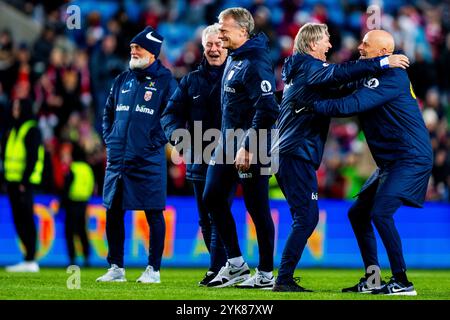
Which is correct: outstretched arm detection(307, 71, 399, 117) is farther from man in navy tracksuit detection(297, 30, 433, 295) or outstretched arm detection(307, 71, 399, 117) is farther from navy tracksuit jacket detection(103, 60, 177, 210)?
navy tracksuit jacket detection(103, 60, 177, 210)

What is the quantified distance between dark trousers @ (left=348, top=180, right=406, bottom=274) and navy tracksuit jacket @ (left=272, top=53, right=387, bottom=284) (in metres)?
0.48

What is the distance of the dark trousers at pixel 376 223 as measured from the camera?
9297mm

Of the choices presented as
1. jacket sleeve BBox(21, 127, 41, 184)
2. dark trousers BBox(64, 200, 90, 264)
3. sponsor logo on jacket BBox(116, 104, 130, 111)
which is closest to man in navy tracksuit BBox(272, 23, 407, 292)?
sponsor logo on jacket BBox(116, 104, 130, 111)

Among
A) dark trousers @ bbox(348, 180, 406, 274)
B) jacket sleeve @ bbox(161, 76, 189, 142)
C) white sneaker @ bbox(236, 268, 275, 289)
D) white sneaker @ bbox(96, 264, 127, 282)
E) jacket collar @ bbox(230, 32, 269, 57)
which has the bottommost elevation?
white sneaker @ bbox(96, 264, 127, 282)

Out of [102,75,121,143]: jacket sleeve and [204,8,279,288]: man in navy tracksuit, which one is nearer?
[204,8,279,288]: man in navy tracksuit

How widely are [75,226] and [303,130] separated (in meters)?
7.11

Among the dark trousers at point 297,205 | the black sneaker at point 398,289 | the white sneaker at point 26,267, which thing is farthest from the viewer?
the white sneaker at point 26,267

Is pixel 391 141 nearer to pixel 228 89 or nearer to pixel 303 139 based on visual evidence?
pixel 303 139

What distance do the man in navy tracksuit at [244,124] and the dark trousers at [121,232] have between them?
933mm

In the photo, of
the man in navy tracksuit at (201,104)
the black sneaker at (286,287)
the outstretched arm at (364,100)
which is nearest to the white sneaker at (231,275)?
the man in navy tracksuit at (201,104)

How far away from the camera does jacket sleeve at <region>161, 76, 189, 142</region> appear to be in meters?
10.6

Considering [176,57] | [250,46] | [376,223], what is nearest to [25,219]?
[250,46]

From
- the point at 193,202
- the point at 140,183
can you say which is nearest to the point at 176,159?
the point at 193,202

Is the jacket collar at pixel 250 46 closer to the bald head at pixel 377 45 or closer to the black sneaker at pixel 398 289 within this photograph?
the bald head at pixel 377 45
